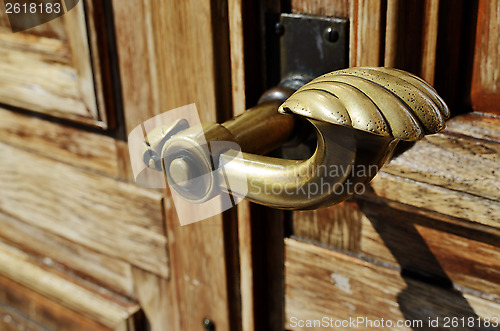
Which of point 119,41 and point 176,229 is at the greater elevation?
point 119,41

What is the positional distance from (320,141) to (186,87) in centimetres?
21

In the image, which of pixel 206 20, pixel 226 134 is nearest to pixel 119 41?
pixel 206 20

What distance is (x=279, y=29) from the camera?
0.42 m

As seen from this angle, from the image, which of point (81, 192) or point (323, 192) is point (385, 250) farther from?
point (81, 192)

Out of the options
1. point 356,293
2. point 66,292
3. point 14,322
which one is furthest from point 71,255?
point 356,293

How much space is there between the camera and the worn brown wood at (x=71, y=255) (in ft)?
2.06

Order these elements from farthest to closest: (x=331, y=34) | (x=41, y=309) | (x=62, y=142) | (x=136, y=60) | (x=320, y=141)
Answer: (x=41, y=309)
(x=62, y=142)
(x=136, y=60)
(x=331, y=34)
(x=320, y=141)

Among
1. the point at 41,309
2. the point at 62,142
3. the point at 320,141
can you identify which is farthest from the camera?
the point at 41,309

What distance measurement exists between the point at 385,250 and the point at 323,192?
6.2 inches

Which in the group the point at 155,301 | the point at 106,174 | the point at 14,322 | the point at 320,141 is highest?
the point at 320,141

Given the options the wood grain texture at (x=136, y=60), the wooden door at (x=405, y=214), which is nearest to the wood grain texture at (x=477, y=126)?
the wooden door at (x=405, y=214)

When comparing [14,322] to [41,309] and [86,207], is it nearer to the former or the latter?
[41,309]

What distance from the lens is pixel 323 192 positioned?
11.7 inches

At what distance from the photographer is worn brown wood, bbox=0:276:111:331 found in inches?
27.1
